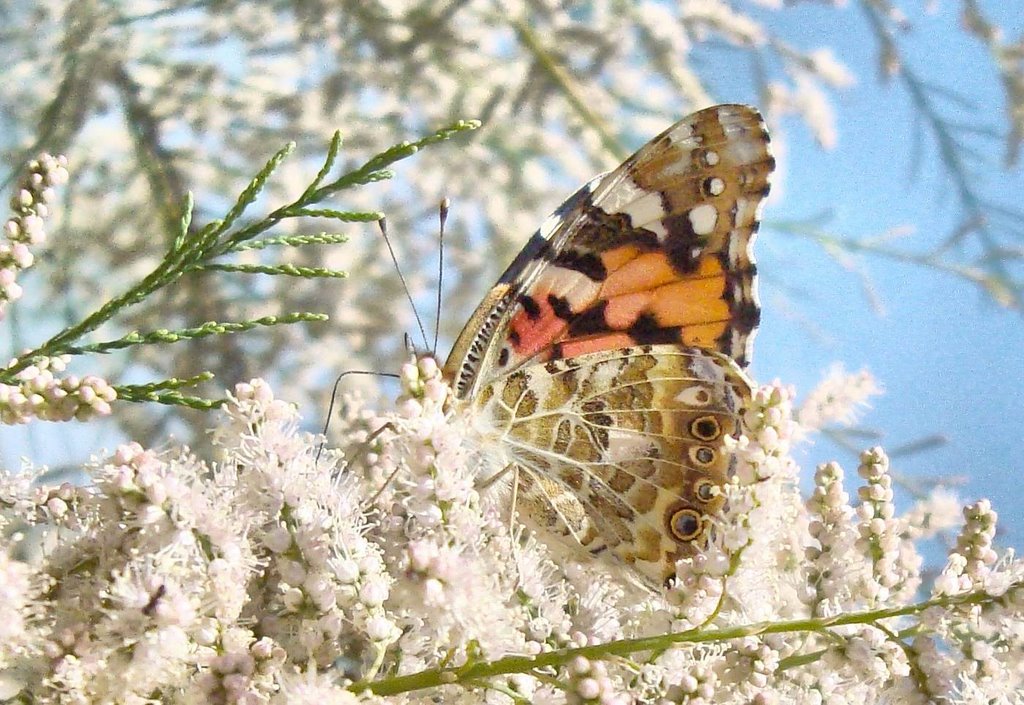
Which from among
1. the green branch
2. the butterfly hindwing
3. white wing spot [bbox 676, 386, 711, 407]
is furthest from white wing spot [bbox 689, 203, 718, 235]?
the green branch

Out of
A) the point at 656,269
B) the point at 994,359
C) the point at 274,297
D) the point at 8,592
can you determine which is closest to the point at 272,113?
the point at 274,297

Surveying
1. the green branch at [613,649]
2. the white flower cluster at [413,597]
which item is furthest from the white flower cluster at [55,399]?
the green branch at [613,649]

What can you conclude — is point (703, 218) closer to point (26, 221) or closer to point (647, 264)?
point (647, 264)

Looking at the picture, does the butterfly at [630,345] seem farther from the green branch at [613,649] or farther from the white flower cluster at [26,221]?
the white flower cluster at [26,221]

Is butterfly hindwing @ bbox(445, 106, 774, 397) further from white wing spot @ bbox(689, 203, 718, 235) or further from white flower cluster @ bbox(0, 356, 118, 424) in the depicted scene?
white flower cluster @ bbox(0, 356, 118, 424)

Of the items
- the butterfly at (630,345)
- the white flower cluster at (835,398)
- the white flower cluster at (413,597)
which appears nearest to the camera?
the white flower cluster at (413,597)

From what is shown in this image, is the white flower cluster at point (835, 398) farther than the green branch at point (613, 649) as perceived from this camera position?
Yes
